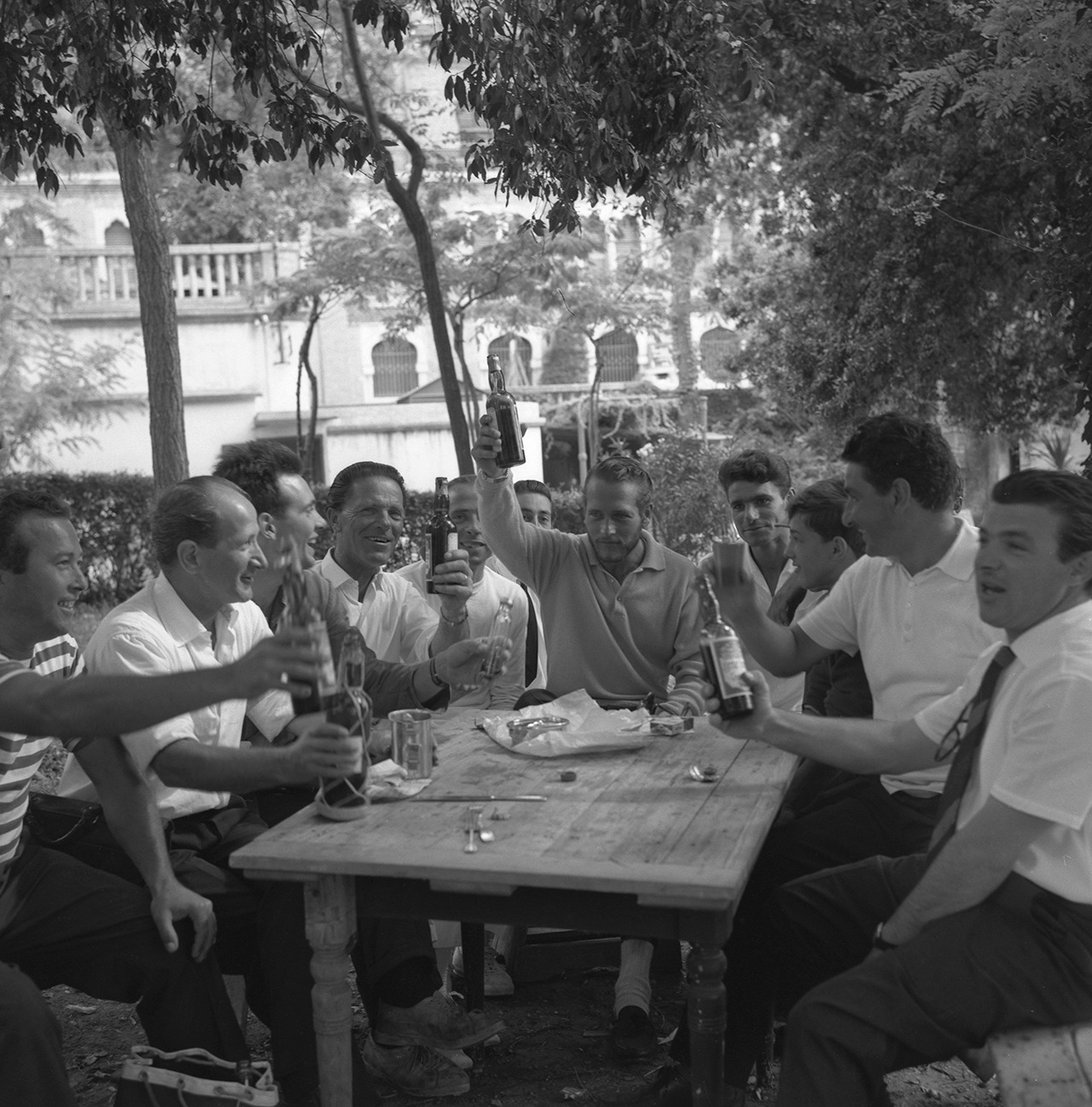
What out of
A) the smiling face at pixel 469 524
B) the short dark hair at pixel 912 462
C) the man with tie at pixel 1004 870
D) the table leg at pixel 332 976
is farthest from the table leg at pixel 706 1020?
the smiling face at pixel 469 524

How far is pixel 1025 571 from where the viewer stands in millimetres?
2730

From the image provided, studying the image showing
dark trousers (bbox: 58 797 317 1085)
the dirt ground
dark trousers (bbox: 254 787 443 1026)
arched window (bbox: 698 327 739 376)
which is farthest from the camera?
arched window (bbox: 698 327 739 376)

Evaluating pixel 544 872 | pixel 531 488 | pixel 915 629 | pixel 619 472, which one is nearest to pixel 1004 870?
pixel 544 872

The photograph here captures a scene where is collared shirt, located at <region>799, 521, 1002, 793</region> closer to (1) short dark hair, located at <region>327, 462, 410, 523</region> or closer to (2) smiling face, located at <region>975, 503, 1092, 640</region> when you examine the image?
(2) smiling face, located at <region>975, 503, 1092, 640</region>

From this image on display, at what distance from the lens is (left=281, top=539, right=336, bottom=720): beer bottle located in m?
2.42

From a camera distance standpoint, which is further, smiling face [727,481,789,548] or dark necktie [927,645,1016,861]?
smiling face [727,481,789,548]

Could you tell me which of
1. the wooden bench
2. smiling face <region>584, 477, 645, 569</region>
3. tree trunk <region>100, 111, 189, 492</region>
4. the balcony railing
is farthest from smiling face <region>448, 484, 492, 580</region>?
the balcony railing

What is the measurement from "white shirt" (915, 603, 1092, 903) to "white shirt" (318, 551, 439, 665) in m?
2.54

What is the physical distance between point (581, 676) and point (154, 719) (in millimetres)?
2487

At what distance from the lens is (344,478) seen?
4957 mm

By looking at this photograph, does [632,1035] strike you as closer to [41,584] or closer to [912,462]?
[912,462]

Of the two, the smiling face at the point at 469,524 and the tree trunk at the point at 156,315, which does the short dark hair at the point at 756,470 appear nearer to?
the smiling face at the point at 469,524

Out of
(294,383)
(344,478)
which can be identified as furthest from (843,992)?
(294,383)

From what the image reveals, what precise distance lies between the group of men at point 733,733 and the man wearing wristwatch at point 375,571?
37cm
